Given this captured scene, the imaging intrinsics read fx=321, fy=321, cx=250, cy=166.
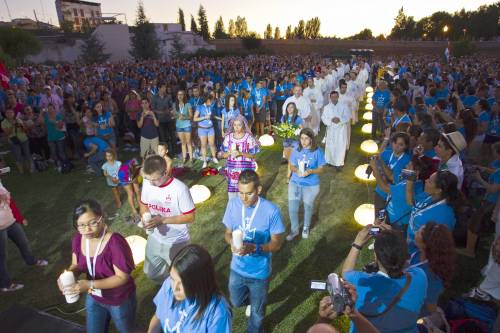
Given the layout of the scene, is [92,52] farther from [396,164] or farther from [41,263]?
[396,164]

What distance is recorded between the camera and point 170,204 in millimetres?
3730

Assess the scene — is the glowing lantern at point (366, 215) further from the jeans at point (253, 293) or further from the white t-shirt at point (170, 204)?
the white t-shirt at point (170, 204)

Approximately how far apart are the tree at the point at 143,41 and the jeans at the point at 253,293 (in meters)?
45.0

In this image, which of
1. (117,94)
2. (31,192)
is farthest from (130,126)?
(31,192)

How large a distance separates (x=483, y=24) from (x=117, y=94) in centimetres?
8518

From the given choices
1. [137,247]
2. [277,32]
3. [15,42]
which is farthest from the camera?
[277,32]

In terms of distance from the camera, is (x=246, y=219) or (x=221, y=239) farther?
(x=221, y=239)

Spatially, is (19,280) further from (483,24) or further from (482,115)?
(483,24)

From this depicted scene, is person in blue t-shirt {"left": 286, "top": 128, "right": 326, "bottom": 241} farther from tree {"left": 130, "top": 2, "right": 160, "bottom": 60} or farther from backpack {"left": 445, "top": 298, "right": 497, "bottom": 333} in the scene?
tree {"left": 130, "top": 2, "right": 160, "bottom": 60}

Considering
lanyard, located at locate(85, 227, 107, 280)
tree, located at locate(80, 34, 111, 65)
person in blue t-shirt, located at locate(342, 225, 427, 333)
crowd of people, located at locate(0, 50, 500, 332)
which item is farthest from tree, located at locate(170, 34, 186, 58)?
person in blue t-shirt, located at locate(342, 225, 427, 333)

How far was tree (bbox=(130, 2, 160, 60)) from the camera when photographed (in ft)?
142

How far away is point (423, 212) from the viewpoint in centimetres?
352

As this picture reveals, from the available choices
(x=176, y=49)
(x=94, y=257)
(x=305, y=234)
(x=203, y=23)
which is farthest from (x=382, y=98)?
(x=203, y=23)

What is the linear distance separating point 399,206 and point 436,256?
5.19ft
